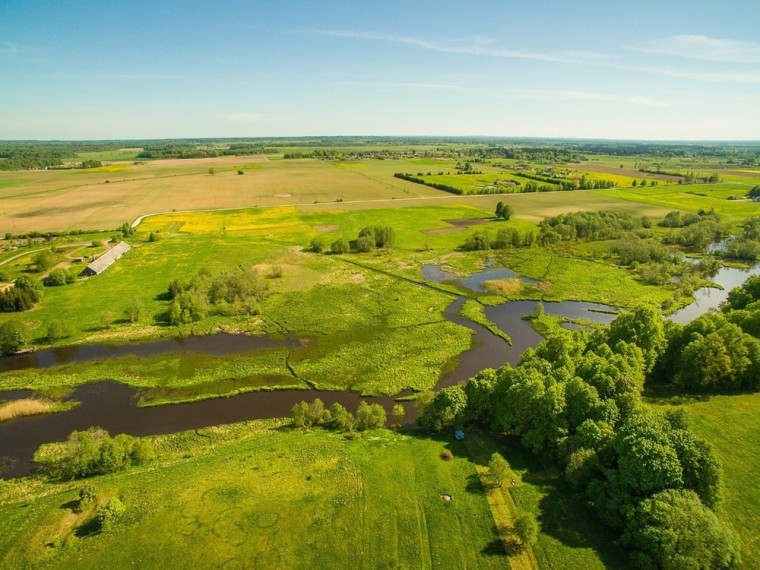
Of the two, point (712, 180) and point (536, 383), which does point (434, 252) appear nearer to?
point (536, 383)

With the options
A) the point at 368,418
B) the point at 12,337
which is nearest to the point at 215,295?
the point at 12,337

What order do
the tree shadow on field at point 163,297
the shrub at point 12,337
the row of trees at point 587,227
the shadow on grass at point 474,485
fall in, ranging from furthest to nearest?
the row of trees at point 587,227 → the tree shadow on field at point 163,297 → the shrub at point 12,337 → the shadow on grass at point 474,485

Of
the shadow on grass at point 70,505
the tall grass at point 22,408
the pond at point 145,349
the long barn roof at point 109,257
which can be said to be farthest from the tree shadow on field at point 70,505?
the long barn roof at point 109,257

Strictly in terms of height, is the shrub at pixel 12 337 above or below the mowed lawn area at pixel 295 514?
above

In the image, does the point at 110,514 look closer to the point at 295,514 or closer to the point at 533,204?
the point at 295,514

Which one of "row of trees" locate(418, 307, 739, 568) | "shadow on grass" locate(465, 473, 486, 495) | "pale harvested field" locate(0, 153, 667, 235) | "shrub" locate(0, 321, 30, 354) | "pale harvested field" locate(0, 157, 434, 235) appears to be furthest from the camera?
"pale harvested field" locate(0, 153, 667, 235)

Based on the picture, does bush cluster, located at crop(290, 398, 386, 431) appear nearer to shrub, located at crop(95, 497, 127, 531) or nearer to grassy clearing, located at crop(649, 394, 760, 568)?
shrub, located at crop(95, 497, 127, 531)

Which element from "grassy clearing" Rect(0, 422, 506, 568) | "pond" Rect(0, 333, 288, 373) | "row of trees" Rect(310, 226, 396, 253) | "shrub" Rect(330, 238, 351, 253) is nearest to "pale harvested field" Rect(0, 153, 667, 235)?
"row of trees" Rect(310, 226, 396, 253)

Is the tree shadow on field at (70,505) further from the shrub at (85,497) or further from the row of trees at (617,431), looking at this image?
the row of trees at (617,431)
